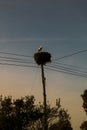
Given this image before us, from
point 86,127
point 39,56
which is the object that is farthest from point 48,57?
point 86,127

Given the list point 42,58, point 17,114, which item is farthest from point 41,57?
point 17,114

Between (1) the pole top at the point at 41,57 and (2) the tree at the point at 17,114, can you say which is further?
(2) the tree at the point at 17,114

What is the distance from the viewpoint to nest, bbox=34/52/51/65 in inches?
1785

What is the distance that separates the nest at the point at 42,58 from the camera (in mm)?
45344

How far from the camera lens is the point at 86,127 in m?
68.4

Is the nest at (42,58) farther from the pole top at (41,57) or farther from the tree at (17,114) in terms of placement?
the tree at (17,114)

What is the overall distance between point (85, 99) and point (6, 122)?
58.8 feet

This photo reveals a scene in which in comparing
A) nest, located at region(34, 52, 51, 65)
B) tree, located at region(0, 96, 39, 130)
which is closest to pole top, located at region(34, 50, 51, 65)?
nest, located at region(34, 52, 51, 65)

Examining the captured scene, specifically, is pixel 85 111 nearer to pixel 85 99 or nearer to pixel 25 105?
pixel 85 99

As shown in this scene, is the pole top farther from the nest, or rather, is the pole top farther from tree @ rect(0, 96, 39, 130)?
tree @ rect(0, 96, 39, 130)

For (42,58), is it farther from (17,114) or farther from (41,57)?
(17,114)

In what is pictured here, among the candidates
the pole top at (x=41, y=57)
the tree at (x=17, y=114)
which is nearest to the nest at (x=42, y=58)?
the pole top at (x=41, y=57)

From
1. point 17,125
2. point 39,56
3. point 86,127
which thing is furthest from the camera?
point 86,127

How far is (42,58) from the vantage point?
4547cm
